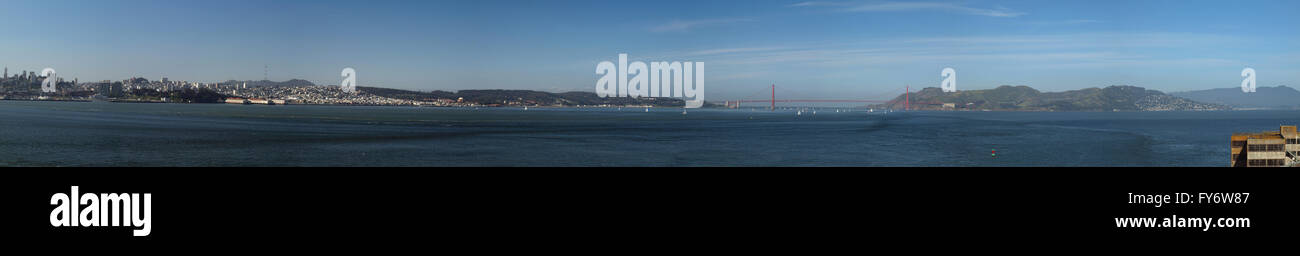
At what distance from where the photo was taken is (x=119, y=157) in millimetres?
27250

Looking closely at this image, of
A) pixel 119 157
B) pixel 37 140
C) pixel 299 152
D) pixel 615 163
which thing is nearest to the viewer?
pixel 615 163

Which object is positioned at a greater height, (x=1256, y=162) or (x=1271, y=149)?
(x=1271, y=149)

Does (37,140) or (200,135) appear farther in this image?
(200,135)

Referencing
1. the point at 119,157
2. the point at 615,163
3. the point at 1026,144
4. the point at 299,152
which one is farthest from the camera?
the point at 1026,144

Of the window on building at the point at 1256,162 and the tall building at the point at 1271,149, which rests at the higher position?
the tall building at the point at 1271,149

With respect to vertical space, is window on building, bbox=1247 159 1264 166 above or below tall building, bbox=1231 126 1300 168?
below
